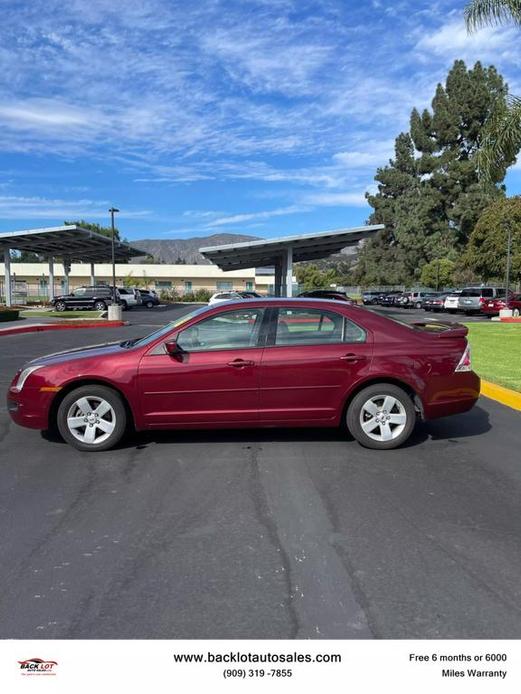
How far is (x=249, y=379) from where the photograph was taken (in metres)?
5.46

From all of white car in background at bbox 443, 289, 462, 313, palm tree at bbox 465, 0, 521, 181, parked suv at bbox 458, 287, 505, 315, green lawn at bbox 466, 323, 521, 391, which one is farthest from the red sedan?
white car in background at bbox 443, 289, 462, 313

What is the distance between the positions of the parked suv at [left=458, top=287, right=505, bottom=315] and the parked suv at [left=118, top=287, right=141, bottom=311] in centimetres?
2601

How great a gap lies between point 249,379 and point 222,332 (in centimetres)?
58

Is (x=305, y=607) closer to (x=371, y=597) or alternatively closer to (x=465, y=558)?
(x=371, y=597)

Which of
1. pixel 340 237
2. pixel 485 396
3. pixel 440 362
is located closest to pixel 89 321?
pixel 340 237

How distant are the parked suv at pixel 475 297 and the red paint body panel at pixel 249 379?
108ft

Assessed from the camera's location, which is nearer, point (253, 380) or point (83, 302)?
point (253, 380)

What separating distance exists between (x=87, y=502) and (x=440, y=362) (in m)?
3.58

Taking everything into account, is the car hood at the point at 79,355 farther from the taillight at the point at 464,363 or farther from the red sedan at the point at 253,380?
the taillight at the point at 464,363

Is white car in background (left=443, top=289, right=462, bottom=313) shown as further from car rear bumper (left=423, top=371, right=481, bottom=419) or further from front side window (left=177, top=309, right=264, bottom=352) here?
front side window (left=177, top=309, right=264, bottom=352)
